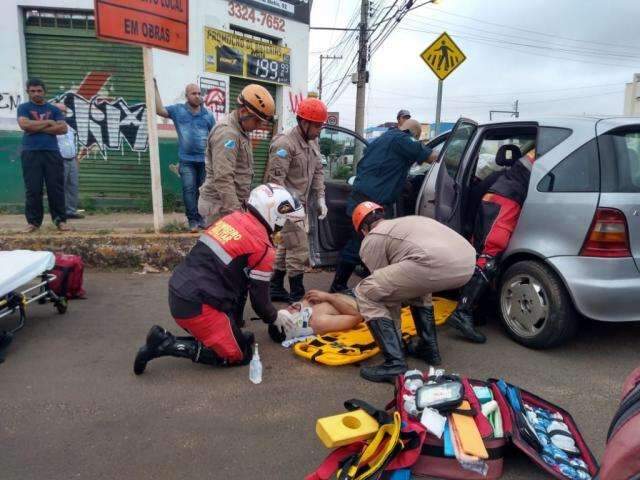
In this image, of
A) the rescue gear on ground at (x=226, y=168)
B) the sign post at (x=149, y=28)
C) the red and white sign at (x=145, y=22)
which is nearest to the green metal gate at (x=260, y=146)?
the sign post at (x=149, y=28)

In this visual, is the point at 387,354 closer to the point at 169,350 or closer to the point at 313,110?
the point at 169,350

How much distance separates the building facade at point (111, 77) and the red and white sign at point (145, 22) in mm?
2933

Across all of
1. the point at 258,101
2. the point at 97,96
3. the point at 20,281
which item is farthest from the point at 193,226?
the point at 97,96

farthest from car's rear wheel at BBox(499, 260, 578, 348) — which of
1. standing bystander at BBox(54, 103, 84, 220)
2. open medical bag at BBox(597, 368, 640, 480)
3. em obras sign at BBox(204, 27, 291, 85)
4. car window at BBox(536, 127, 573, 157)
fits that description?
em obras sign at BBox(204, 27, 291, 85)

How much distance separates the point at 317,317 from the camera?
4004mm

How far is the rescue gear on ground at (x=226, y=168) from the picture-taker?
14.1ft

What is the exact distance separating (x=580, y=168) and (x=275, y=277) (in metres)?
2.82

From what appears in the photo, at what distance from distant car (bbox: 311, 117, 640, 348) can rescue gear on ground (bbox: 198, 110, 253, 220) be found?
225 centimetres

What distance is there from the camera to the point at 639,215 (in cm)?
325

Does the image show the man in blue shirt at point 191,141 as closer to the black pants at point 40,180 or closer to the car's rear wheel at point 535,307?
the black pants at point 40,180

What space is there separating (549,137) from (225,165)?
8.29 feet

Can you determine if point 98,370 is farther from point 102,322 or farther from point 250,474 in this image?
point 250,474

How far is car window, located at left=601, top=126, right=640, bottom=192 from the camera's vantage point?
3.32 meters

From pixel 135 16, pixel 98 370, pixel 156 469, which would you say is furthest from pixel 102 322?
pixel 135 16
